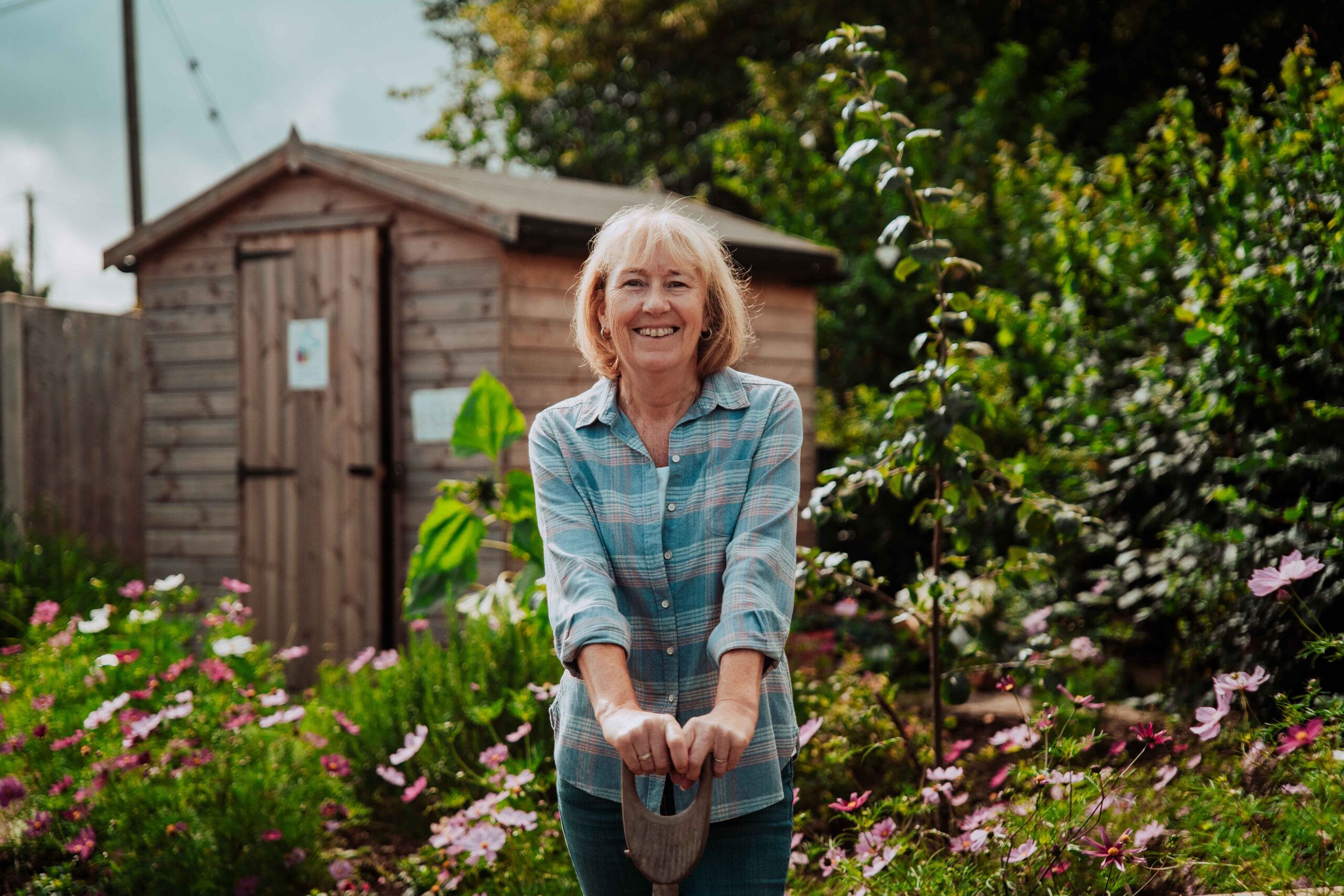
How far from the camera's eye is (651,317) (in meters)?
1.78

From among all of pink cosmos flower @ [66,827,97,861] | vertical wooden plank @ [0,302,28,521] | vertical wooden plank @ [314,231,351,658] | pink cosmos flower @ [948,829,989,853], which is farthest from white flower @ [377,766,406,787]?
vertical wooden plank @ [0,302,28,521]

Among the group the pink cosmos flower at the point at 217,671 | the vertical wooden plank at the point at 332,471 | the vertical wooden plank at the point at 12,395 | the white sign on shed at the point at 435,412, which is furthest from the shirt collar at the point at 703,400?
the vertical wooden plank at the point at 12,395

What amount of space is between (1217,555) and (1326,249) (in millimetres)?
1011

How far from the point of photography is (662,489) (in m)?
1.77

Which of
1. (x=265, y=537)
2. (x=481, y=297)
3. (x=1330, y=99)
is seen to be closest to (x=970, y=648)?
(x=1330, y=99)

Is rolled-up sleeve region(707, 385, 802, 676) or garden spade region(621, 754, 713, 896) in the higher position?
rolled-up sleeve region(707, 385, 802, 676)

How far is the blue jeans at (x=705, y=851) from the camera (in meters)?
1.70

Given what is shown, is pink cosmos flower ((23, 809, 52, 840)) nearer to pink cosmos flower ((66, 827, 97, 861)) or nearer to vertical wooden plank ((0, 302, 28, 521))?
pink cosmos flower ((66, 827, 97, 861))

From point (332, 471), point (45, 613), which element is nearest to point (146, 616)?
point (45, 613)

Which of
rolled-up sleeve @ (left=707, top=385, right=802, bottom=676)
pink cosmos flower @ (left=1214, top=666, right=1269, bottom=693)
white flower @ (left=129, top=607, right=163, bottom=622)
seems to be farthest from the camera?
white flower @ (left=129, top=607, right=163, bottom=622)

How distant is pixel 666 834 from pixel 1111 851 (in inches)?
37.7

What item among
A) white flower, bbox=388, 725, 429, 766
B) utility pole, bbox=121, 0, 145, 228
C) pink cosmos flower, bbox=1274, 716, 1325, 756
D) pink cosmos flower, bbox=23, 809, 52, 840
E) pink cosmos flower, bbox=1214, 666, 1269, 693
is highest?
utility pole, bbox=121, 0, 145, 228

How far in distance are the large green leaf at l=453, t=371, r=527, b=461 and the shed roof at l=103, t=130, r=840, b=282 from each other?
4.27 feet

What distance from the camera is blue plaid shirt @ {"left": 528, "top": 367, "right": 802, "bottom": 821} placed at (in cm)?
167
